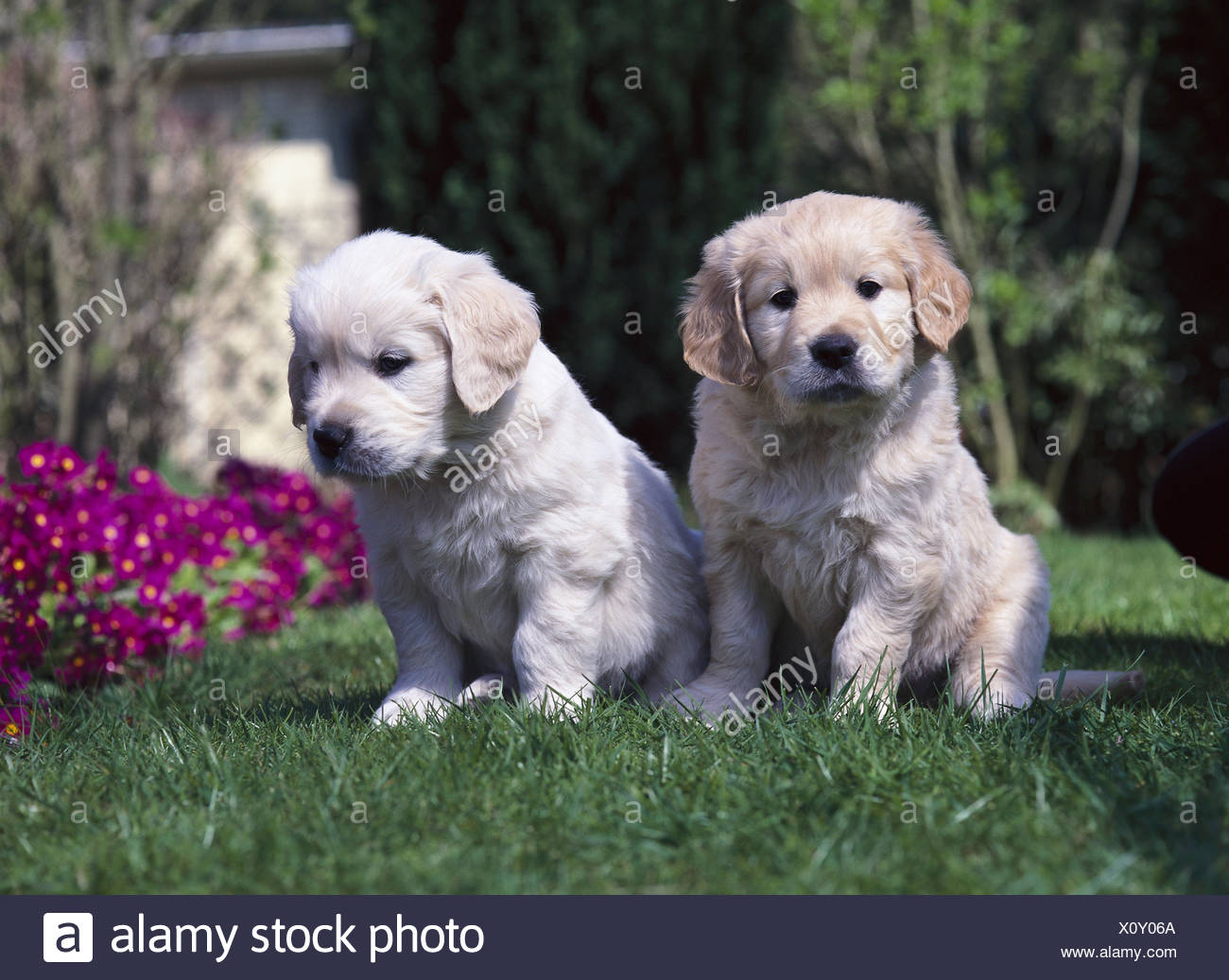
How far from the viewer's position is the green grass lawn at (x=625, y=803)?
7.73ft

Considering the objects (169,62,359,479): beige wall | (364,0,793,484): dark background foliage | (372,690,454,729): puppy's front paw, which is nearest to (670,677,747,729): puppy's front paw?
(372,690,454,729): puppy's front paw

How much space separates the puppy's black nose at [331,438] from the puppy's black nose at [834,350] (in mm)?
1229

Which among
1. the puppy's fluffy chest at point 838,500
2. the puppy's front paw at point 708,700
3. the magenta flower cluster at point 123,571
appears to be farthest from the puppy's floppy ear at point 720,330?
the magenta flower cluster at point 123,571

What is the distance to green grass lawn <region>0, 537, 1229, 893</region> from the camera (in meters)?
2.36

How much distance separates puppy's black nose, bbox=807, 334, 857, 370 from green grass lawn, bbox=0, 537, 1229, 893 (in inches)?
35.5

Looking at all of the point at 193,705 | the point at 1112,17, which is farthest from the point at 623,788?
the point at 1112,17

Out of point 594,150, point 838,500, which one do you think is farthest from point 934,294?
point 594,150

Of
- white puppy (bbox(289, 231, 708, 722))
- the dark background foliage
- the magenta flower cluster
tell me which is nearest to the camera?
white puppy (bbox(289, 231, 708, 722))

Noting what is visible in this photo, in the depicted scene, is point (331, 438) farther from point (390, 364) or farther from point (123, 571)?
point (123, 571)

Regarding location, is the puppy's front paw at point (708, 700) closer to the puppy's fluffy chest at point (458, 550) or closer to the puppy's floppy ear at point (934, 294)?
the puppy's fluffy chest at point (458, 550)

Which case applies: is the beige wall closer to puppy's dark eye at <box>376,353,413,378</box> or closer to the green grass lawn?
puppy's dark eye at <box>376,353,413,378</box>
